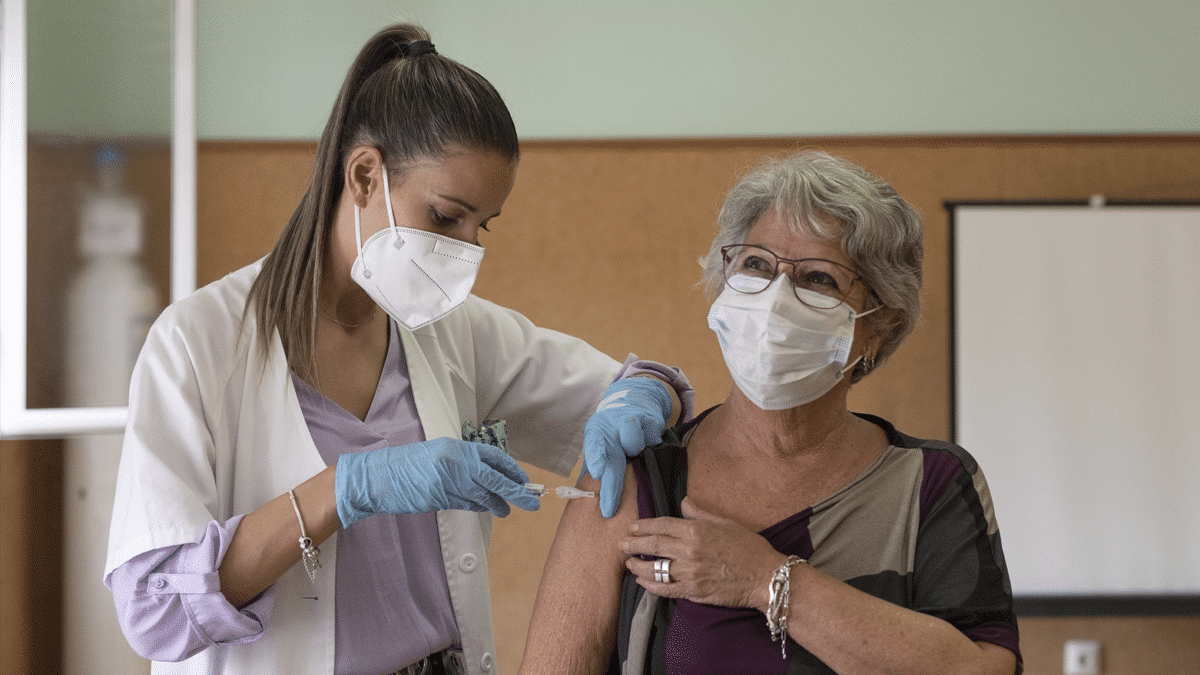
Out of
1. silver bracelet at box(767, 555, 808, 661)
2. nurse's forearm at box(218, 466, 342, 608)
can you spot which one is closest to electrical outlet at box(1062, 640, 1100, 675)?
silver bracelet at box(767, 555, 808, 661)

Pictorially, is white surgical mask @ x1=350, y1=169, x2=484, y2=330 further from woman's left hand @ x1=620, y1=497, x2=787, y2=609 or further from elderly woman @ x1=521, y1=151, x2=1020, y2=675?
woman's left hand @ x1=620, y1=497, x2=787, y2=609

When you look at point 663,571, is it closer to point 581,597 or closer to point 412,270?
point 581,597

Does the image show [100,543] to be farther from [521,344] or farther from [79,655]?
[521,344]

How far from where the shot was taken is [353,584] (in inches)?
50.1

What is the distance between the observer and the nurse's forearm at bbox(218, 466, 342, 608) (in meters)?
1.12

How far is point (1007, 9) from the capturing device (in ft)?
10.7

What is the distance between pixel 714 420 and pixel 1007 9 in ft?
8.63

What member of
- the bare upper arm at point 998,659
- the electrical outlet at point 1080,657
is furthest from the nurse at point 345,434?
the electrical outlet at point 1080,657

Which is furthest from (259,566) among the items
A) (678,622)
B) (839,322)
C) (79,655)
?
(79,655)

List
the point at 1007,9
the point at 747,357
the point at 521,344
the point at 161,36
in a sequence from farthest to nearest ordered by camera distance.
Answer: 1. the point at 1007,9
2. the point at 161,36
3. the point at 521,344
4. the point at 747,357

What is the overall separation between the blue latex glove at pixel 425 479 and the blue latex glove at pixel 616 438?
0.09m

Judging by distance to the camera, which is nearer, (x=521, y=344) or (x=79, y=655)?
(x=521, y=344)

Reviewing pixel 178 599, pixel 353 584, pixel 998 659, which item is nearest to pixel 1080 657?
pixel 998 659

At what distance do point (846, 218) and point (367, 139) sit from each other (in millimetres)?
680
